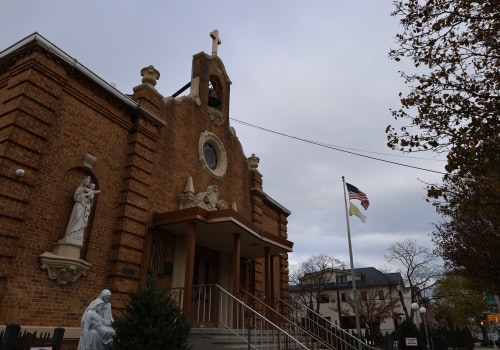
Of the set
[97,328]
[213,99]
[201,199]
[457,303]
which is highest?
[213,99]

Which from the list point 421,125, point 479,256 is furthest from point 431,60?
point 479,256

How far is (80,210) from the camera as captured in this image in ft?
27.8

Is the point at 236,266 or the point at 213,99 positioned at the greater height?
the point at 213,99

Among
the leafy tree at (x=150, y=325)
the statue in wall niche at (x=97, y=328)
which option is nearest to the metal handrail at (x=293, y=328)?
the leafy tree at (x=150, y=325)

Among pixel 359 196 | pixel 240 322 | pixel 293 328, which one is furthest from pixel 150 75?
pixel 359 196

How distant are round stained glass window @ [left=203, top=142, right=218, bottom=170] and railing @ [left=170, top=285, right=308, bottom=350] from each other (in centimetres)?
476

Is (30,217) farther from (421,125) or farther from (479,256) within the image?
(479,256)

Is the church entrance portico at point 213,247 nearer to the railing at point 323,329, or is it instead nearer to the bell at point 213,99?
the railing at point 323,329

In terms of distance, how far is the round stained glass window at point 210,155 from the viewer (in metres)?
14.2

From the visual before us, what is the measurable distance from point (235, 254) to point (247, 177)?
6.22m

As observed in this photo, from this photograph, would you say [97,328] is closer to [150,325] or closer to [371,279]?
[150,325]

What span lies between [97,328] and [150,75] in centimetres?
804

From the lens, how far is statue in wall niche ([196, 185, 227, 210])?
1277 centimetres

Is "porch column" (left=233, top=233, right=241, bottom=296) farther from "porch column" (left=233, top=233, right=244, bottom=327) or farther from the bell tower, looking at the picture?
the bell tower
